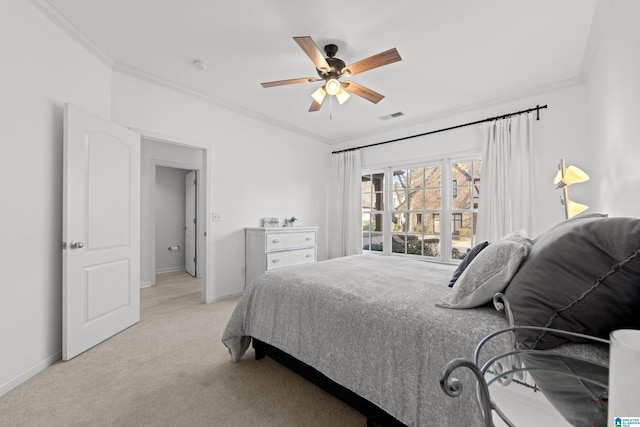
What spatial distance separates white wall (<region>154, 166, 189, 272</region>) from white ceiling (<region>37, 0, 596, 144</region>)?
9.86 ft

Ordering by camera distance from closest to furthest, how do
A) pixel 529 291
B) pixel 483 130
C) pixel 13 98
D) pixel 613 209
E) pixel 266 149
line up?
pixel 529 291 < pixel 13 98 < pixel 613 209 < pixel 483 130 < pixel 266 149

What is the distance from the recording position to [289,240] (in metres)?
4.14

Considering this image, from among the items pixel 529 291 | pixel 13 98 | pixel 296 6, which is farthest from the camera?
pixel 296 6

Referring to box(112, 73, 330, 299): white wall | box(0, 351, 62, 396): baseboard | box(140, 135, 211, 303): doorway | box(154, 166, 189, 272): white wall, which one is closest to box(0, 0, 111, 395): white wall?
box(0, 351, 62, 396): baseboard

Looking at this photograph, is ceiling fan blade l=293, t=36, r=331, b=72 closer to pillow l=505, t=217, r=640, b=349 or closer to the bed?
the bed

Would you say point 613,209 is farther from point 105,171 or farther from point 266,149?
point 105,171

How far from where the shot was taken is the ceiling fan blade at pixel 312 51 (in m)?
2.02

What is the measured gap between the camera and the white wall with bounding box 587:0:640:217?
1710 millimetres

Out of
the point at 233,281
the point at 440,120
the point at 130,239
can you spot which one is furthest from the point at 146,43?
the point at 440,120

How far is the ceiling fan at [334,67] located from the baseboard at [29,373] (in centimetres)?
279

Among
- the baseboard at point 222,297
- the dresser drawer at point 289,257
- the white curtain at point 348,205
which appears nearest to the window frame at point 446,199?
the white curtain at point 348,205

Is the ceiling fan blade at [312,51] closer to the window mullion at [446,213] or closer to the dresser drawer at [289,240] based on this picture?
the dresser drawer at [289,240]

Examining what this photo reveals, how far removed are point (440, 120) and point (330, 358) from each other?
3805 millimetres

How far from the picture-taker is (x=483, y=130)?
3.67 meters
